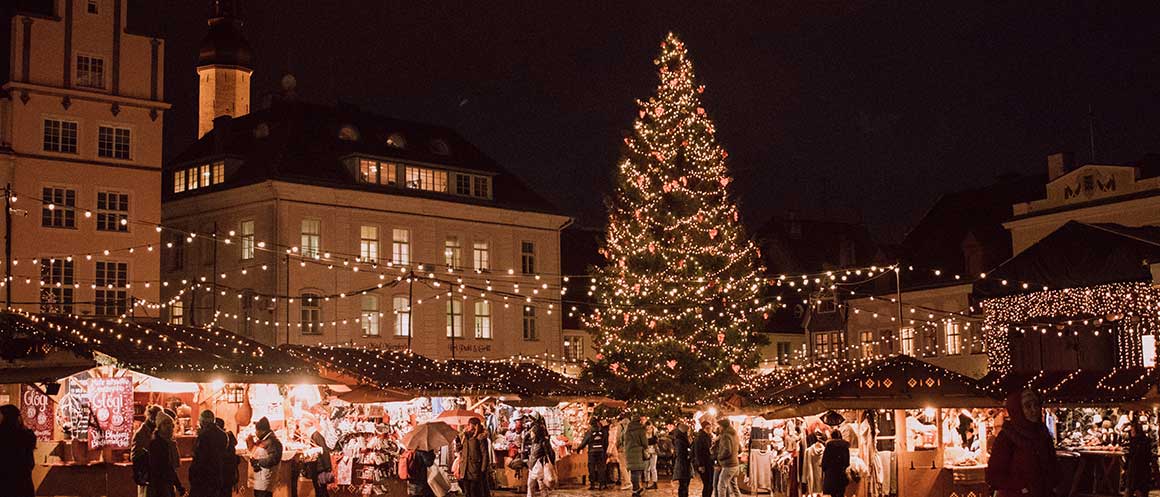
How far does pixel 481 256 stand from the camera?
2002 inches

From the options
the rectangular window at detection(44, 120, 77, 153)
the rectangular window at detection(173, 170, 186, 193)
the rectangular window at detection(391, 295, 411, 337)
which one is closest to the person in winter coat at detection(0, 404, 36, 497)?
the rectangular window at detection(44, 120, 77, 153)

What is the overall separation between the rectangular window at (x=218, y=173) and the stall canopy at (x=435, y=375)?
668 inches

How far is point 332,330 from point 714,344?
15186 millimetres

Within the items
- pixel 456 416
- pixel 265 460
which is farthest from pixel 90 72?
pixel 265 460

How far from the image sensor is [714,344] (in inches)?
1380

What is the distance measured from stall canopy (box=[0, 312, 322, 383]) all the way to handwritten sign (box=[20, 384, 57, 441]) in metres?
1.11

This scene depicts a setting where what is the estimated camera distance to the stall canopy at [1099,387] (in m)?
25.4

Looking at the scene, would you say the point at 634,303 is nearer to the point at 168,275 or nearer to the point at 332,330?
the point at 332,330

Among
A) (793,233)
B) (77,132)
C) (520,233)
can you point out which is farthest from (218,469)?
(793,233)

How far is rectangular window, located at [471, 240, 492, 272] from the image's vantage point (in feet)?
166

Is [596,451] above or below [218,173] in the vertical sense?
below

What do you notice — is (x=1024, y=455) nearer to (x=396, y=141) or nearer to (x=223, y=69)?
(x=396, y=141)

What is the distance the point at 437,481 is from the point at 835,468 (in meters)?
5.71

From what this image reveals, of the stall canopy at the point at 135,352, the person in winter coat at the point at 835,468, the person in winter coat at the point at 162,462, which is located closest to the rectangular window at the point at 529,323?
the stall canopy at the point at 135,352
